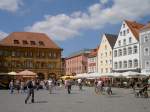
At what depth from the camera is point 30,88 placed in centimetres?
2478

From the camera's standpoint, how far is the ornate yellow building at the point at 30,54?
82.8 meters

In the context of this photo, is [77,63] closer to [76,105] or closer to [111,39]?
[111,39]

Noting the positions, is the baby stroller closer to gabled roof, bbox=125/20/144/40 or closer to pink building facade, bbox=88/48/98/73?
gabled roof, bbox=125/20/144/40

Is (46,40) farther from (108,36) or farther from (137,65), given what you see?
(137,65)

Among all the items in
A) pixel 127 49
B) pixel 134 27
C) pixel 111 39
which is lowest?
pixel 127 49

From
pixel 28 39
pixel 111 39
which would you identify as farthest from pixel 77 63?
pixel 111 39

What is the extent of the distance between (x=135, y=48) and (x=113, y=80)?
767cm

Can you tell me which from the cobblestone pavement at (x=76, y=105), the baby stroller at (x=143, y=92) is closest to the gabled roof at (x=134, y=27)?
the baby stroller at (x=143, y=92)

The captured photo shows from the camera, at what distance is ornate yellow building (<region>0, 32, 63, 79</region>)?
82.8m

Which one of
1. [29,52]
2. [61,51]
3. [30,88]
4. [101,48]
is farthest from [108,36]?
[30,88]

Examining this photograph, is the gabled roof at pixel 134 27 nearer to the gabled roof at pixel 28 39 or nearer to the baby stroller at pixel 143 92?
the gabled roof at pixel 28 39

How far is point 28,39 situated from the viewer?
286ft

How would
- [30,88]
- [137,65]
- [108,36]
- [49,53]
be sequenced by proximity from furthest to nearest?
[49,53], [108,36], [137,65], [30,88]

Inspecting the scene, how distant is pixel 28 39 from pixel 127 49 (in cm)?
2861
